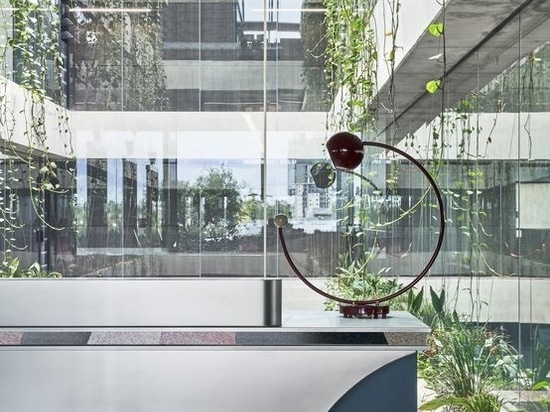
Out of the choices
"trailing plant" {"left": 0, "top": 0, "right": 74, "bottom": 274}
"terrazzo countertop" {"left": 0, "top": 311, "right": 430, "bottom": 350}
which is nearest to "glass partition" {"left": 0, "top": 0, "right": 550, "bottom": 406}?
"trailing plant" {"left": 0, "top": 0, "right": 74, "bottom": 274}

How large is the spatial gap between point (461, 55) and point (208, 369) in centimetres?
221

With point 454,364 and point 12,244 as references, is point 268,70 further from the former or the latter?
point 454,364

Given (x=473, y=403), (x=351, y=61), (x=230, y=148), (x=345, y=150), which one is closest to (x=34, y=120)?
(x=230, y=148)

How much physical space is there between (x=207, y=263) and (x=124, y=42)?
1.06 metres

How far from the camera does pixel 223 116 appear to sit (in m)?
3.47

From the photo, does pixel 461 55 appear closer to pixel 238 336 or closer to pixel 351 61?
pixel 351 61

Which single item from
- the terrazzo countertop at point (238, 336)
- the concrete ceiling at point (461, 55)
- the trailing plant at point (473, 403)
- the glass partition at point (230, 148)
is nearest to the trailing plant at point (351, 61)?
the glass partition at point (230, 148)

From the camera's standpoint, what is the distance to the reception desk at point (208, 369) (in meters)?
2.19

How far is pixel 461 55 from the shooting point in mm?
3717

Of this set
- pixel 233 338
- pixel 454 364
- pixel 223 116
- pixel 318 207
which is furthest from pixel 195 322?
pixel 454 364

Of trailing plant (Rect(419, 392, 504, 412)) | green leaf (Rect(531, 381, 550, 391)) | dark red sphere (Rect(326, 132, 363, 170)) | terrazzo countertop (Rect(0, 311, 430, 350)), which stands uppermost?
dark red sphere (Rect(326, 132, 363, 170))

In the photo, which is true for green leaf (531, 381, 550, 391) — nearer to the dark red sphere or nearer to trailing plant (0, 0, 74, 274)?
the dark red sphere

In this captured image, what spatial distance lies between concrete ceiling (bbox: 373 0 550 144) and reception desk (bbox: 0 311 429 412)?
1.42m

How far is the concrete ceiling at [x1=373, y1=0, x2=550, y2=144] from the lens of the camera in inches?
117
